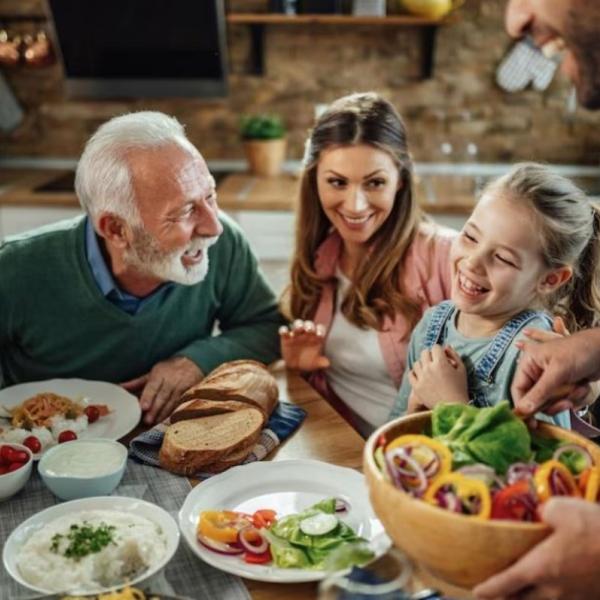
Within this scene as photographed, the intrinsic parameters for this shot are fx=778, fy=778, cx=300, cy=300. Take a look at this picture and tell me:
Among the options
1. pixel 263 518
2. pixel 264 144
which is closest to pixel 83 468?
pixel 263 518

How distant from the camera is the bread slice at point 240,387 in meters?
1.56

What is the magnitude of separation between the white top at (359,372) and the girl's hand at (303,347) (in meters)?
0.17

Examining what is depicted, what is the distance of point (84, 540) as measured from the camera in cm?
113

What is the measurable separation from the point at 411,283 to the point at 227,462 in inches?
33.2

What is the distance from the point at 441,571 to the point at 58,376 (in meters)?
1.25

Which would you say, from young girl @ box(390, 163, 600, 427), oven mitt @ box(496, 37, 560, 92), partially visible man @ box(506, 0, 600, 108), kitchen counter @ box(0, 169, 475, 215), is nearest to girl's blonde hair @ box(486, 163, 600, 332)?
young girl @ box(390, 163, 600, 427)

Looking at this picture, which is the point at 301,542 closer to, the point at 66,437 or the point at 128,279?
the point at 66,437

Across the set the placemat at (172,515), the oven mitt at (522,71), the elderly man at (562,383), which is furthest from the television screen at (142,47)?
the elderly man at (562,383)

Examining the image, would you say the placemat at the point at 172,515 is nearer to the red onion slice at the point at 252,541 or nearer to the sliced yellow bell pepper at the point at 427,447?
the red onion slice at the point at 252,541

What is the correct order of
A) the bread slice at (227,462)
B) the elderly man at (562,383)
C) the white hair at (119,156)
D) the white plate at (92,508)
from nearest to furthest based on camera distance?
the elderly man at (562,383)
the white plate at (92,508)
the bread slice at (227,462)
the white hair at (119,156)

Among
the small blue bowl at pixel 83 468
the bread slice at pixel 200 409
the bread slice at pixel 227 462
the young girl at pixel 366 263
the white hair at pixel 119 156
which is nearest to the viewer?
the small blue bowl at pixel 83 468

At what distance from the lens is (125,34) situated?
13.1 feet

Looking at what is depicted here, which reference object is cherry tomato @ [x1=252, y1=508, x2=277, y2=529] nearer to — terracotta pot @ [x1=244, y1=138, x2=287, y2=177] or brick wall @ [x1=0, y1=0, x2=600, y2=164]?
terracotta pot @ [x1=244, y1=138, x2=287, y2=177]

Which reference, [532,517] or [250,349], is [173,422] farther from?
[532,517]
